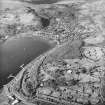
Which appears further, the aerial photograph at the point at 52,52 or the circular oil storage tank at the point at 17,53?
the circular oil storage tank at the point at 17,53

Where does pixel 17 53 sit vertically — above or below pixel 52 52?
below

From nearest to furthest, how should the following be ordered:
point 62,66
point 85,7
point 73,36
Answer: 1. point 62,66
2. point 73,36
3. point 85,7

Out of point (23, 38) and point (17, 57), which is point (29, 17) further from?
point (17, 57)

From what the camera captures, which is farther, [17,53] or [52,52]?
[17,53]

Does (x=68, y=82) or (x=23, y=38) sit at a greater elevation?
(x=23, y=38)

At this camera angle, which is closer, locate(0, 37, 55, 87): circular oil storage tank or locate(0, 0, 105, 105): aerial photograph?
locate(0, 0, 105, 105): aerial photograph

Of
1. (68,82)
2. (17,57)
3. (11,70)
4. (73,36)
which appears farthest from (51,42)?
(68,82)
